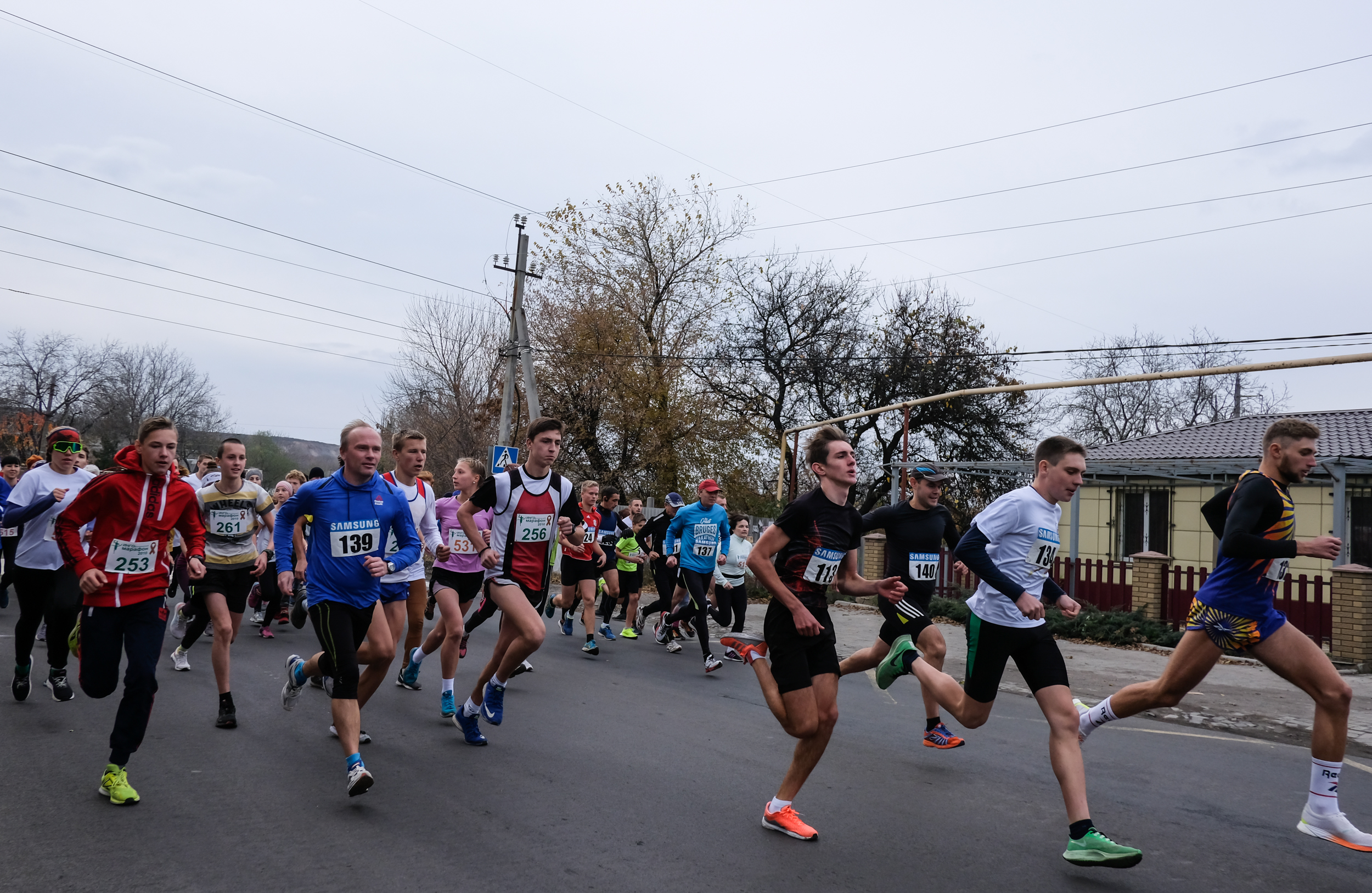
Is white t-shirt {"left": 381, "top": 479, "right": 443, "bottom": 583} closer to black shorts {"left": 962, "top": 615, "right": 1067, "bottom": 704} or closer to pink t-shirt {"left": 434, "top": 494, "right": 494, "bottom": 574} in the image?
pink t-shirt {"left": 434, "top": 494, "right": 494, "bottom": 574}

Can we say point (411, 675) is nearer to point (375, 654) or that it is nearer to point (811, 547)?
point (375, 654)

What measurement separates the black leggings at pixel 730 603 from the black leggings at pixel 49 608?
23.2ft

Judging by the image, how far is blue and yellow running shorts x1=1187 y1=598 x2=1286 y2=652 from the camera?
16.3 ft

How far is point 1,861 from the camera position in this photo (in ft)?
13.4

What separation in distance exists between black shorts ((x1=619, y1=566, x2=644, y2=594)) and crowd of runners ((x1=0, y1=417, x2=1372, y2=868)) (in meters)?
6.48

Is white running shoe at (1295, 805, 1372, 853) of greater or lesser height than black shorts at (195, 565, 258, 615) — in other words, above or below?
below

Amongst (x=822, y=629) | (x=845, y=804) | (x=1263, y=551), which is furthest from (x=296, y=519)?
(x=1263, y=551)

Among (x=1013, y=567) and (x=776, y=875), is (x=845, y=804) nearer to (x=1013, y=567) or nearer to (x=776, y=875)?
(x=776, y=875)

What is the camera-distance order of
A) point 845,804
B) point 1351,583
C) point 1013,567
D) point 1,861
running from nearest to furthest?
point 1,861 < point 1013,567 < point 845,804 < point 1351,583

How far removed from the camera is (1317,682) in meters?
4.79

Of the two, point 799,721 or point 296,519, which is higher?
point 296,519

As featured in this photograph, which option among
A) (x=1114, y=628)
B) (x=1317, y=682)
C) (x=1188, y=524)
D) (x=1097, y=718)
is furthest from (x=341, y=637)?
(x=1188, y=524)

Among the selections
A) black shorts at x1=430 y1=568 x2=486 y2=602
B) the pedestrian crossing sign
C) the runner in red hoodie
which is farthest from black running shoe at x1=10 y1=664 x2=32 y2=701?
the pedestrian crossing sign

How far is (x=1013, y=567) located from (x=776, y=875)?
1981 mm
